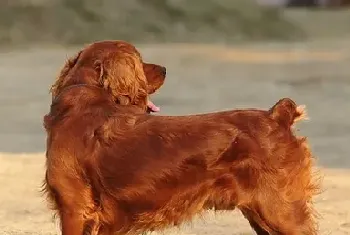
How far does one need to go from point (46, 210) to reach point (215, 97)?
31.8 ft

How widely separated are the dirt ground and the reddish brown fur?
5.56 ft

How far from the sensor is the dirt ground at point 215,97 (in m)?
7.43

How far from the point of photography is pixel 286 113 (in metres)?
5.21

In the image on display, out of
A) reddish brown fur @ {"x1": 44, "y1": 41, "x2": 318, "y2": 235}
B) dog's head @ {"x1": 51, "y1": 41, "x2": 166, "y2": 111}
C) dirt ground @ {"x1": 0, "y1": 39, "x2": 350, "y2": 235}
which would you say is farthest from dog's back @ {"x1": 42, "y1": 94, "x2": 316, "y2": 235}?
dirt ground @ {"x1": 0, "y1": 39, "x2": 350, "y2": 235}

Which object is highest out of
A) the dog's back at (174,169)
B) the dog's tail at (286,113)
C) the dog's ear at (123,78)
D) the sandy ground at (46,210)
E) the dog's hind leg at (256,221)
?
the dog's ear at (123,78)

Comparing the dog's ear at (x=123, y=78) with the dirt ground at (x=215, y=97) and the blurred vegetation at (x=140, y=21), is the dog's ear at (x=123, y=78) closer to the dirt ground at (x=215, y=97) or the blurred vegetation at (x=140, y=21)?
the dirt ground at (x=215, y=97)

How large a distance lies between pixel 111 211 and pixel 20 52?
71.8 feet

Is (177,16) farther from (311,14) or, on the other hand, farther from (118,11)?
(311,14)

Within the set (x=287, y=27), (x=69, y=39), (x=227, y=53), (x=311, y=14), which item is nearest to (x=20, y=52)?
(x=69, y=39)

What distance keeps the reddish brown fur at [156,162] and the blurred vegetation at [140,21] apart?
24.1 meters

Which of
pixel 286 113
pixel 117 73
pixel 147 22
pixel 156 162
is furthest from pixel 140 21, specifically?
pixel 156 162

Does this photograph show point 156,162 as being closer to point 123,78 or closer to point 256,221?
point 123,78

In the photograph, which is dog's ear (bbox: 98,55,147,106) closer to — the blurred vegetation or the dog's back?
the dog's back

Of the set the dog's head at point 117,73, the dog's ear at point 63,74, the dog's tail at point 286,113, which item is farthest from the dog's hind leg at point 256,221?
the dog's ear at point 63,74
